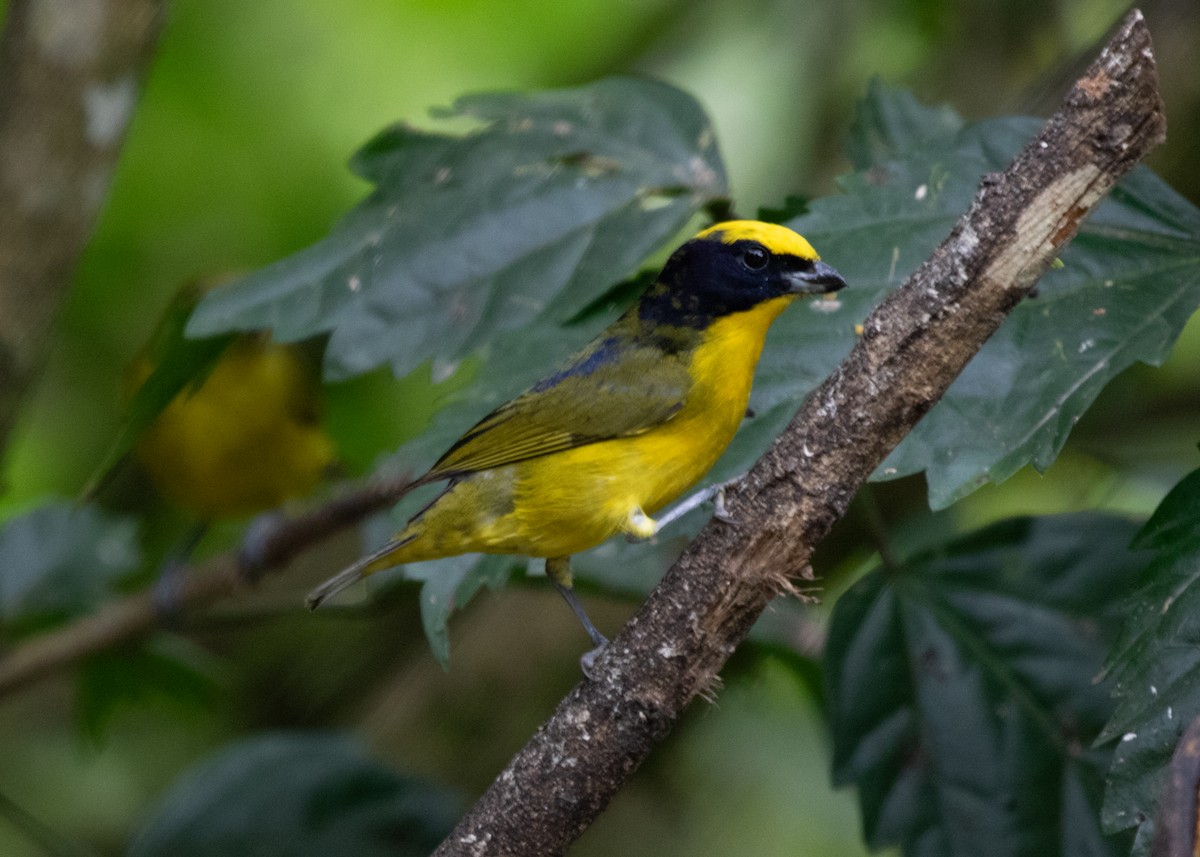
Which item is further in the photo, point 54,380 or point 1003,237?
point 54,380

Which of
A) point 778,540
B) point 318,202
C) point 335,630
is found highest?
point 778,540

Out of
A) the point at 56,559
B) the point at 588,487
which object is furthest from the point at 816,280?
the point at 56,559

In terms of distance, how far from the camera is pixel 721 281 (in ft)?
8.91

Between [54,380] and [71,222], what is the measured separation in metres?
2.70

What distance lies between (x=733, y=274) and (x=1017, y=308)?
63 centimetres

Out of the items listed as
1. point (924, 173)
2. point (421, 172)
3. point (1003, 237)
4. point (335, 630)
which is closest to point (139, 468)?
point (335, 630)

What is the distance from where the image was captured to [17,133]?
3090mm

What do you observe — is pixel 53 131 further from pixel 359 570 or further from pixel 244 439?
pixel 244 439

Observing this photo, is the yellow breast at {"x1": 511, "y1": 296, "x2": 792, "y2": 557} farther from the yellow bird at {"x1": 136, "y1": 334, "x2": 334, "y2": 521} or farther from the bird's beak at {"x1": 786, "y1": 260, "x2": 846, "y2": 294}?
the yellow bird at {"x1": 136, "y1": 334, "x2": 334, "y2": 521}

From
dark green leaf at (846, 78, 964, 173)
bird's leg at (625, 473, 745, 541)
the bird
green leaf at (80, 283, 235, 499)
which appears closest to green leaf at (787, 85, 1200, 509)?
bird's leg at (625, 473, 745, 541)

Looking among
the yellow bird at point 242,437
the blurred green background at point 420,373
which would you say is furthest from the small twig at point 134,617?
the yellow bird at point 242,437

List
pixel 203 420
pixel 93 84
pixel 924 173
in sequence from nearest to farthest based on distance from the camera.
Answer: pixel 924 173, pixel 93 84, pixel 203 420

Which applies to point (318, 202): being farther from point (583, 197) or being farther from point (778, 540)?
point (778, 540)

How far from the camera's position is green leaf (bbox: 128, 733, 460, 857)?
3.67m
